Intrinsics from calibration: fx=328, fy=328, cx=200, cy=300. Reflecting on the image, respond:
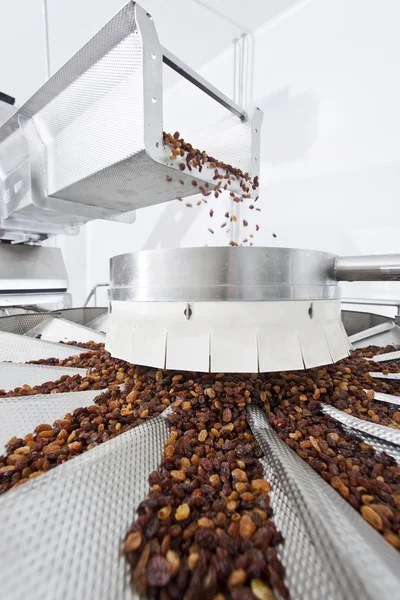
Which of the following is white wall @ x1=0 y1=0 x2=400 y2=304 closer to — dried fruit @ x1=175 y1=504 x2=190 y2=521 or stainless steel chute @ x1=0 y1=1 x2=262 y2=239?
stainless steel chute @ x1=0 y1=1 x2=262 y2=239

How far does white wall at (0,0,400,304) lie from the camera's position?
1.89 metres

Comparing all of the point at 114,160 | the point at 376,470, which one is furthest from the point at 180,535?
the point at 114,160

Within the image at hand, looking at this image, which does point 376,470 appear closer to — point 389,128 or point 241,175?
point 241,175

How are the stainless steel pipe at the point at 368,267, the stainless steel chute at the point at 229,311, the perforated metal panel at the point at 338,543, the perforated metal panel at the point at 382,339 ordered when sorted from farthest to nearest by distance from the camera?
the perforated metal panel at the point at 382,339, the stainless steel pipe at the point at 368,267, the stainless steel chute at the point at 229,311, the perforated metal panel at the point at 338,543

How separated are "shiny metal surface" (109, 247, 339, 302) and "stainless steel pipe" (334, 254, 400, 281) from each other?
0.09m

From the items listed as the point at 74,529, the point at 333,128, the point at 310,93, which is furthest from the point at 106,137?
the point at 310,93

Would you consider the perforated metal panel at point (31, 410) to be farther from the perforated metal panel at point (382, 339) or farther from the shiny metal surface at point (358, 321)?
the shiny metal surface at point (358, 321)

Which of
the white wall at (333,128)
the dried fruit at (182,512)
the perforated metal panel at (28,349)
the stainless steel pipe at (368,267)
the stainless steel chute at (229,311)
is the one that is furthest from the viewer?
the white wall at (333,128)

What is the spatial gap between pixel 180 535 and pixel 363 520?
22 centimetres

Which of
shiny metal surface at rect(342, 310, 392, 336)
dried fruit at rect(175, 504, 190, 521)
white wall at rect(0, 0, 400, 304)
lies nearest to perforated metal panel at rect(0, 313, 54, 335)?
dried fruit at rect(175, 504, 190, 521)

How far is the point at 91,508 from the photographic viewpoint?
39cm

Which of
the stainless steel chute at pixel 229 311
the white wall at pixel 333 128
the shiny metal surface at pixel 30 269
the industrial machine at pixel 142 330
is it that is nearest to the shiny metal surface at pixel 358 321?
the industrial machine at pixel 142 330

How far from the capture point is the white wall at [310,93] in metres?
1.89

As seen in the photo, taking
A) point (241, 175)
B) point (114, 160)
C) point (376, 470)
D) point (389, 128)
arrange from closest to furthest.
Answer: point (376, 470) → point (114, 160) → point (241, 175) → point (389, 128)
